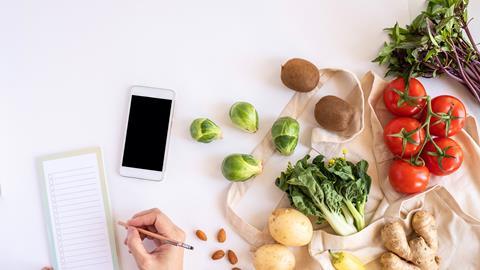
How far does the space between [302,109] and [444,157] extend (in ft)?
1.22

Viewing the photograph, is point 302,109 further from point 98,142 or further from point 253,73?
point 98,142

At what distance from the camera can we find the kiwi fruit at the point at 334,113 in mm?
1105

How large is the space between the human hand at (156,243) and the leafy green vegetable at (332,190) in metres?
0.30

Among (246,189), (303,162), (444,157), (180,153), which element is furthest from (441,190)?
(180,153)

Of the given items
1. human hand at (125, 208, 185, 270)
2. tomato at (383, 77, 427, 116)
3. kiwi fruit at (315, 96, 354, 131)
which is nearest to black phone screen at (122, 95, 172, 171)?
human hand at (125, 208, 185, 270)

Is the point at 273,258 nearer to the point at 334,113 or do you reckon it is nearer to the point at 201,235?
the point at 201,235

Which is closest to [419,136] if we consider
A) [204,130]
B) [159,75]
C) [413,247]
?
[413,247]

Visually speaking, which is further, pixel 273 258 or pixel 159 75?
pixel 159 75

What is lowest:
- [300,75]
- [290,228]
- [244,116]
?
[290,228]

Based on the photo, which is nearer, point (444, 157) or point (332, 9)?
point (444, 157)

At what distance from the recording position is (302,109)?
1.18m

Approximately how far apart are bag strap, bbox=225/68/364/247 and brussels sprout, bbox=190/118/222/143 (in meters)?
0.12

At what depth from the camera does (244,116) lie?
1.12 metres

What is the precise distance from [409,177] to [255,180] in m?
0.39
